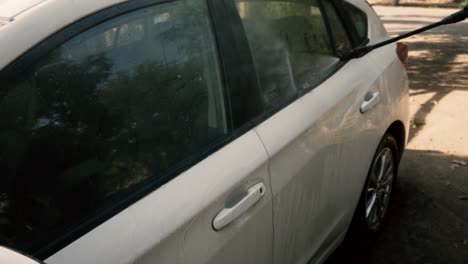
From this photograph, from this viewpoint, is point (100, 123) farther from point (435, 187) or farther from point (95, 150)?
point (435, 187)

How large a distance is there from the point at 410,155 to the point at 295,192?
2903 mm

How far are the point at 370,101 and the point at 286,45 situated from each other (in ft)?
2.25

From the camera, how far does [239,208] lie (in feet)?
6.00

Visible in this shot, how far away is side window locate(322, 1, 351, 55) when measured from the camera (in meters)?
2.92

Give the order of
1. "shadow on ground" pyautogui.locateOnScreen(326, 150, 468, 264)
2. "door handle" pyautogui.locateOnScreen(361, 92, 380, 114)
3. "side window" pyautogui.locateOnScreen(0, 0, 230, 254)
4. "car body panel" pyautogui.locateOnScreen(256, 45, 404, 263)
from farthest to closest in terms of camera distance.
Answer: "shadow on ground" pyautogui.locateOnScreen(326, 150, 468, 264)
"door handle" pyautogui.locateOnScreen(361, 92, 380, 114)
"car body panel" pyautogui.locateOnScreen(256, 45, 404, 263)
"side window" pyautogui.locateOnScreen(0, 0, 230, 254)

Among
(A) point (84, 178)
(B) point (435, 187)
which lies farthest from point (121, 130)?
(B) point (435, 187)

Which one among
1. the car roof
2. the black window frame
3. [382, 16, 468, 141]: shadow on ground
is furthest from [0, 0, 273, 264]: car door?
[382, 16, 468, 141]: shadow on ground

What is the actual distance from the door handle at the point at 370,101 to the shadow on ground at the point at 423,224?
0.95m

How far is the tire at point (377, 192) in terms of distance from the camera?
319 cm

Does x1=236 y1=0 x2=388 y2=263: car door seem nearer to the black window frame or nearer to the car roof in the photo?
the black window frame

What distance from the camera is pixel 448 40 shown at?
398 inches

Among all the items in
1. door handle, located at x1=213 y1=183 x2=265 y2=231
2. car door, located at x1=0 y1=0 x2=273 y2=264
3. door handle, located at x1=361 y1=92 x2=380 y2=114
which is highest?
car door, located at x1=0 y1=0 x2=273 y2=264

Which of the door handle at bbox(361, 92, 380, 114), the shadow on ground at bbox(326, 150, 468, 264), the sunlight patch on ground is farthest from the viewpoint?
the sunlight patch on ground

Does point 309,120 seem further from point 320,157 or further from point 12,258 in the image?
point 12,258
